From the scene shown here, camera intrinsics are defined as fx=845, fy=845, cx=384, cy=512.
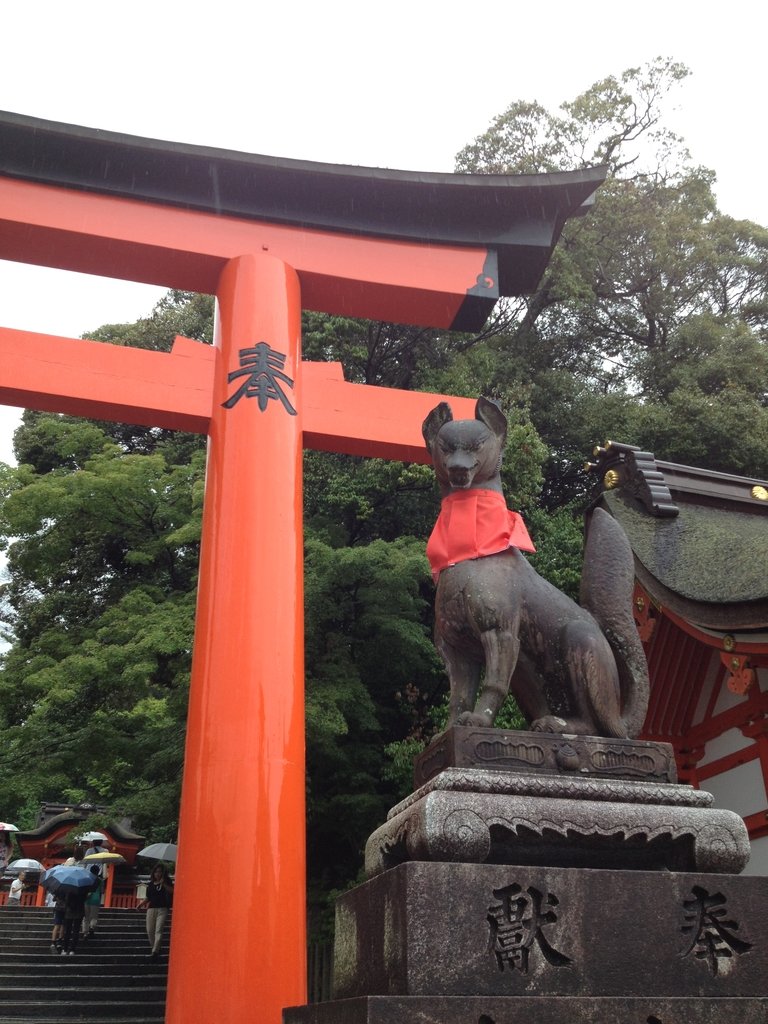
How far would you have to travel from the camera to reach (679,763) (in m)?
6.14

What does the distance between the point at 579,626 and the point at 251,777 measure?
111 inches

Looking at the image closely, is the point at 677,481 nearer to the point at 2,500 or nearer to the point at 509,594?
the point at 509,594

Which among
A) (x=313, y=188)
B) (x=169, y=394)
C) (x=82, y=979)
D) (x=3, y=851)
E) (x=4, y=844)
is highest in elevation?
(x=313, y=188)

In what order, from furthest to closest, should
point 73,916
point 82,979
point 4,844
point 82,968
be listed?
1. point 4,844
2. point 73,916
3. point 82,968
4. point 82,979

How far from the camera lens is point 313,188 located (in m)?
6.59

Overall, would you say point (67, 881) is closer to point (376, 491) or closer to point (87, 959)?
point (87, 959)

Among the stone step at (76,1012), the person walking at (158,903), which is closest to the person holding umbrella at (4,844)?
the person walking at (158,903)

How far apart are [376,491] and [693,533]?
6955 mm

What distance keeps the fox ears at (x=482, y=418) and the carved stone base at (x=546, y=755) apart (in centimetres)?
107

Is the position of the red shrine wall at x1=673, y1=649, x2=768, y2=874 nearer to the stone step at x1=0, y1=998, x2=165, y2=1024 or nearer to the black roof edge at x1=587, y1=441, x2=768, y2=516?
the black roof edge at x1=587, y1=441, x2=768, y2=516

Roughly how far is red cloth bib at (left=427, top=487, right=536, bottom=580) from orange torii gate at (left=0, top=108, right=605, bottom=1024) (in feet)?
8.47

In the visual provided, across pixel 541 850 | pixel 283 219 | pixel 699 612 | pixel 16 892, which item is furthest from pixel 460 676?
pixel 16 892

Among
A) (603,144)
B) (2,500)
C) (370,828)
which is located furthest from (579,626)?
(603,144)

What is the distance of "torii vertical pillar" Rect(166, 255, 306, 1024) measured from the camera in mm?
4488
